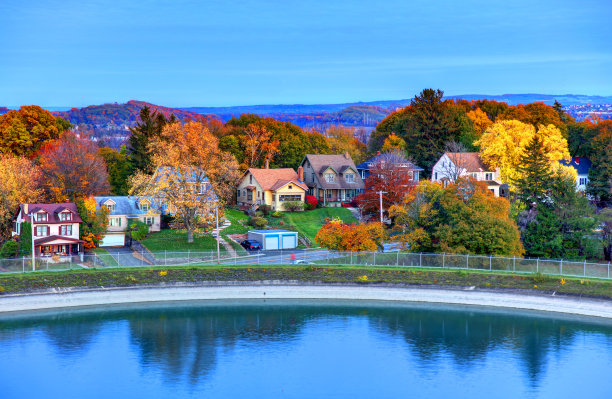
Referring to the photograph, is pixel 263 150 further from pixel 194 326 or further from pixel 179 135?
pixel 194 326

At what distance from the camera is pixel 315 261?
59.7 metres

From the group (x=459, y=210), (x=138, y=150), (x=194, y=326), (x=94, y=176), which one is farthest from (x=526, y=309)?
(x=138, y=150)

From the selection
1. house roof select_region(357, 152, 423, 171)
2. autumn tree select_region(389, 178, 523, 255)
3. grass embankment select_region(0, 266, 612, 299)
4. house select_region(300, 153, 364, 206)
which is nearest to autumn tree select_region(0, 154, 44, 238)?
grass embankment select_region(0, 266, 612, 299)

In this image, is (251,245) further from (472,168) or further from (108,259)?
(472,168)

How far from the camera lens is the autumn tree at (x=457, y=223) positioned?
186ft

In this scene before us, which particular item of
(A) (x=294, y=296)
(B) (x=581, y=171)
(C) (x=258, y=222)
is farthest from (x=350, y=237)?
(B) (x=581, y=171)

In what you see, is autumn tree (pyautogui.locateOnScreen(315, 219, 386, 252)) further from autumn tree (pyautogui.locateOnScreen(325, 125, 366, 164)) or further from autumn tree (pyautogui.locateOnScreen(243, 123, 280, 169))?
autumn tree (pyautogui.locateOnScreen(325, 125, 366, 164))

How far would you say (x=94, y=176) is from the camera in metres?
78.7

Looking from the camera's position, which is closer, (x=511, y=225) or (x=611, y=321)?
(x=611, y=321)

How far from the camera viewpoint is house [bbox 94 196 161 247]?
227 ft

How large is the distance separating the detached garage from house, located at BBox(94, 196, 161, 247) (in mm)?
11142

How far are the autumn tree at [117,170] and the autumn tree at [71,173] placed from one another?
5842 millimetres

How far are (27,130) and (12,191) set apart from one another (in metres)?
32.4

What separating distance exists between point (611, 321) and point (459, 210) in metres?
15.2
